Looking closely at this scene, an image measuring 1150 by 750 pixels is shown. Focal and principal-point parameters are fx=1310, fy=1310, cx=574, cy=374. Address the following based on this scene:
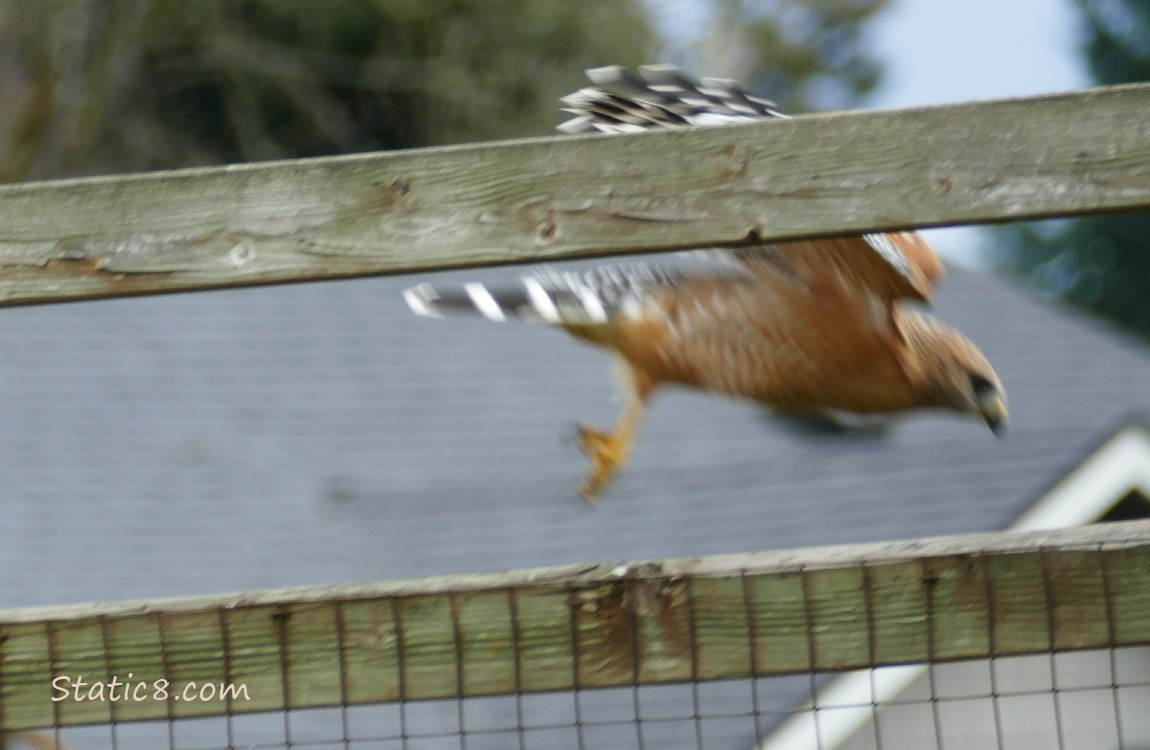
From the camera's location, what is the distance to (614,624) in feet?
6.13

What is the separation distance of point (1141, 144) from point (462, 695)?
1154 mm

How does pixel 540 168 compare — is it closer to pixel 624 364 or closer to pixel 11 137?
pixel 624 364

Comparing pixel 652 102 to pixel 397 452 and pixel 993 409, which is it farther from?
pixel 397 452

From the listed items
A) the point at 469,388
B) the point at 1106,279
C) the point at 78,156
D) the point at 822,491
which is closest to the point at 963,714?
the point at 822,491

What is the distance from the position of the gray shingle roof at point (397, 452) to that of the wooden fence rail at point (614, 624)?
164 inches

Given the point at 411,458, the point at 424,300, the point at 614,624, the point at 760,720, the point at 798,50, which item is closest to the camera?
the point at 614,624

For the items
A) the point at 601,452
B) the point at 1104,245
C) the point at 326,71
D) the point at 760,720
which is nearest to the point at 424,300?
the point at 601,452

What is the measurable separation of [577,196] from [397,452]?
18.1 ft

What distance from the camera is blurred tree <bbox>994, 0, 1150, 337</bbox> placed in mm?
23594

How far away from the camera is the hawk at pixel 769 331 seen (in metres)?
1.91

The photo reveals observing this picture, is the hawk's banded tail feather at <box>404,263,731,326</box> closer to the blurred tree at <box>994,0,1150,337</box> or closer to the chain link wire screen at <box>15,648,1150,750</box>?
the chain link wire screen at <box>15,648,1150,750</box>

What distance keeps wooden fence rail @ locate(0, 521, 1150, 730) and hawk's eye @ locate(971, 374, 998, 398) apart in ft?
0.69

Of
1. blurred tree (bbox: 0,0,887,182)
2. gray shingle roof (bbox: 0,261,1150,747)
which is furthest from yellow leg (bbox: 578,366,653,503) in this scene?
blurred tree (bbox: 0,0,887,182)

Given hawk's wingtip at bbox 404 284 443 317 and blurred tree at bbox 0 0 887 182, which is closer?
hawk's wingtip at bbox 404 284 443 317
